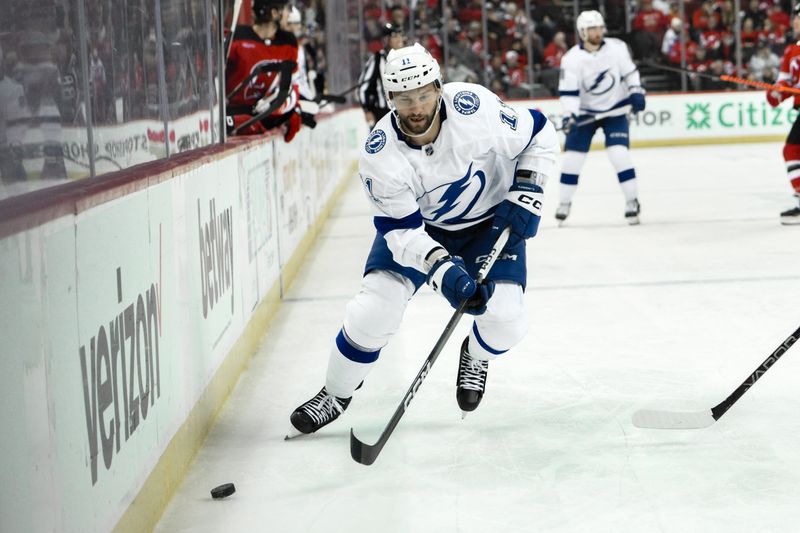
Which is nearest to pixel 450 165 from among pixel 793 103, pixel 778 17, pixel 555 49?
pixel 793 103

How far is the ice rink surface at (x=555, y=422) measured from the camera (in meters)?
2.36

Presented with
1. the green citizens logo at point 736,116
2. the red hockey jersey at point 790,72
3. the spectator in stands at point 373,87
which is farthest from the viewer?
the green citizens logo at point 736,116

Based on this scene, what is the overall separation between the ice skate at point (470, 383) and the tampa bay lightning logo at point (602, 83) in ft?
14.0

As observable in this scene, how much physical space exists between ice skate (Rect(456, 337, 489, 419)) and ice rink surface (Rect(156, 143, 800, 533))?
0.05 m

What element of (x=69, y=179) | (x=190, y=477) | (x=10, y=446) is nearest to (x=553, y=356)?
(x=190, y=477)

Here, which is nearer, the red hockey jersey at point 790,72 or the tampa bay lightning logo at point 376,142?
the tampa bay lightning logo at point 376,142

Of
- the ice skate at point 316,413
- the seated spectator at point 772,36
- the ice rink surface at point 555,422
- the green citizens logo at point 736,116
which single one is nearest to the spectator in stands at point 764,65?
the seated spectator at point 772,36

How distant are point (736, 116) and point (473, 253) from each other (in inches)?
460

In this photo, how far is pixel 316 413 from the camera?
9.64ft

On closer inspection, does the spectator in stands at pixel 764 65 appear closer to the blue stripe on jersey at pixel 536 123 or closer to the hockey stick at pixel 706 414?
the blue stripe on jersey at pixel 536 123

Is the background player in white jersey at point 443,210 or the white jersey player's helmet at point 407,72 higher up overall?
the white jersey player's helmet at point 407,72

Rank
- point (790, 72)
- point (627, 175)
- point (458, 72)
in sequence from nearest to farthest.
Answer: point (790, 72), point (627, 175), point (458, 72)

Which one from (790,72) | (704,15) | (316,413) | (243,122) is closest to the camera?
(316,413)

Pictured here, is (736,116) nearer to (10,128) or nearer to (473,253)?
(473,253)
